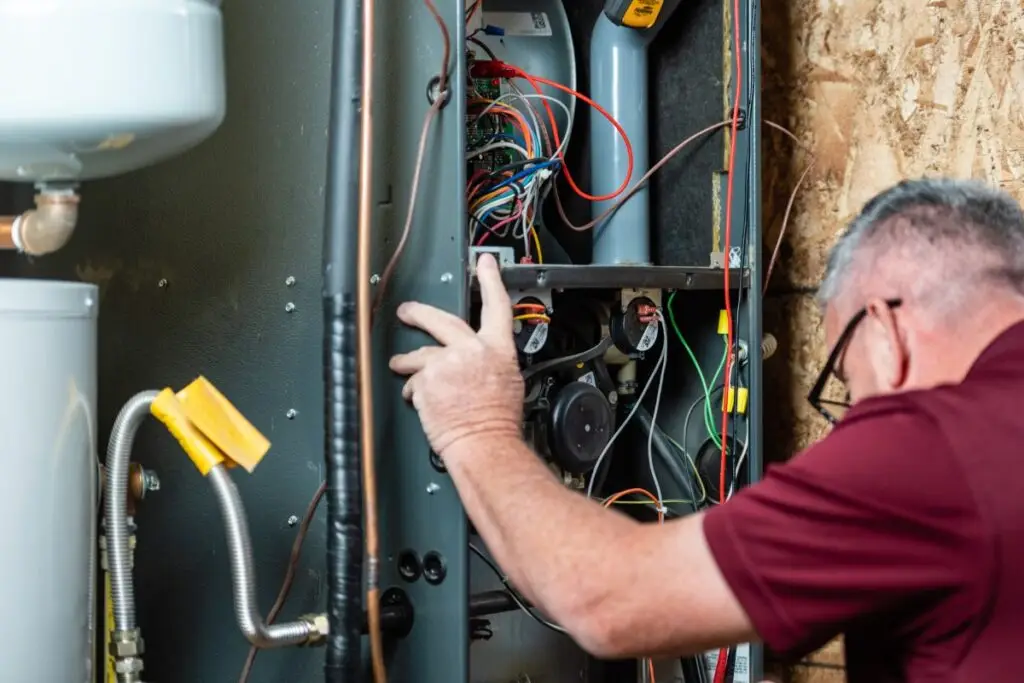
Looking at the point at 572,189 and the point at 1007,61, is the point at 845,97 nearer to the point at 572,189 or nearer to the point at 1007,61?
the point at 1007,61

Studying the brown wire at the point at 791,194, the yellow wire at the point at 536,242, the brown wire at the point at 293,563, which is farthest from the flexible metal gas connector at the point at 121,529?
the brown wire at the point at 791,194

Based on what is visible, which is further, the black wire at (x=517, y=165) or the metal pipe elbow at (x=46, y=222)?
the black wire at (x=517, y=165)

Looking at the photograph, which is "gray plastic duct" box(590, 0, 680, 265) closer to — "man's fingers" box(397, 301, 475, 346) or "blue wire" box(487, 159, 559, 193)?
"blue wire" box(487, 159, 559, 193)

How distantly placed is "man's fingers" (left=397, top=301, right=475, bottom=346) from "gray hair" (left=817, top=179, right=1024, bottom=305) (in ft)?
1.26

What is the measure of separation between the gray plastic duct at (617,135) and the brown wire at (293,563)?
1.66ft

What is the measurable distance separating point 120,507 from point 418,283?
384 millimetres

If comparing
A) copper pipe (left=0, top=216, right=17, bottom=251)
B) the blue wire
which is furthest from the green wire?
copper pipe (left=0, top=216, right=17, bottom=251)

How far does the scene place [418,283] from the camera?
1.25 metres

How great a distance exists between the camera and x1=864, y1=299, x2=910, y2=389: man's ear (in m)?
1.09

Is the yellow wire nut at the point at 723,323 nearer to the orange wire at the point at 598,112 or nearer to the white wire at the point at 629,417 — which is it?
the white wire at the point at 629,417

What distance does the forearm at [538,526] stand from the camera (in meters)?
1.01

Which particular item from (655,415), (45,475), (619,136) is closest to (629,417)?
(655,415)

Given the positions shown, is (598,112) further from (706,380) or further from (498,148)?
(706,380)

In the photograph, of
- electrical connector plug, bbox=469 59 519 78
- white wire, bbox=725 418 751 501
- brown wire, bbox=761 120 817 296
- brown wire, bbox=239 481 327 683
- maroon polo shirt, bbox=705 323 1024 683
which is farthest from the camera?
brown wire, bbox=761 120 817 296
